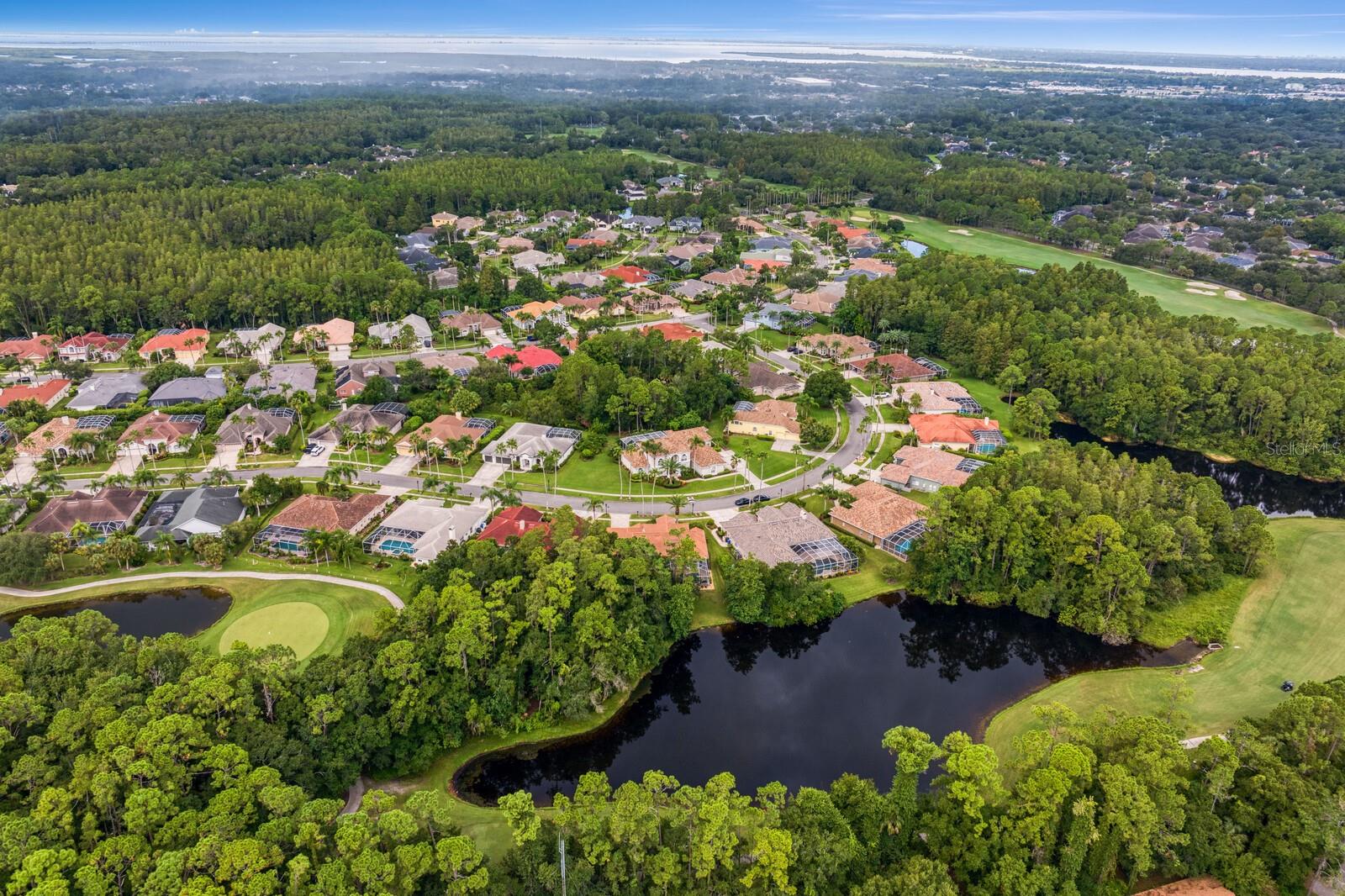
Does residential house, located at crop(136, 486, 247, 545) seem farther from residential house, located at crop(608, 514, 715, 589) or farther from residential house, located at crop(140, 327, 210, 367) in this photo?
residential house, located at crop(140, 327, 210, 367)

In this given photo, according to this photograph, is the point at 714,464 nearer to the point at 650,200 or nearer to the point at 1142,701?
the point at 1142,701

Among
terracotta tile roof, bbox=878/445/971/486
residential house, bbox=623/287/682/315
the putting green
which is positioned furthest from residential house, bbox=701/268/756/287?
the putting green

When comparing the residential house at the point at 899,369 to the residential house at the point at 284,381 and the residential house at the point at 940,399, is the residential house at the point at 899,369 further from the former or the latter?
the residential house at the point at 284,381

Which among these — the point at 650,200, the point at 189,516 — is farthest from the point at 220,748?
the point at 650,200

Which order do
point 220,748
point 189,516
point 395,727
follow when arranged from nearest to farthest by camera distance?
1. point 220,748
2. point 395,727
3. point 189,516

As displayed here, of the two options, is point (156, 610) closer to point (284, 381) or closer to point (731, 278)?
point (284, 381)

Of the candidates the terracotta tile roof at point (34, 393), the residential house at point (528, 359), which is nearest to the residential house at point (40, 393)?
the terracotta tile roof at point (34, 393)

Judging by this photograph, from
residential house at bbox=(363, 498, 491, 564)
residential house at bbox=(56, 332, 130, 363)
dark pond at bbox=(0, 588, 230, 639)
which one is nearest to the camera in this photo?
dark pond at bbox=(0, 588, 230, 639)
